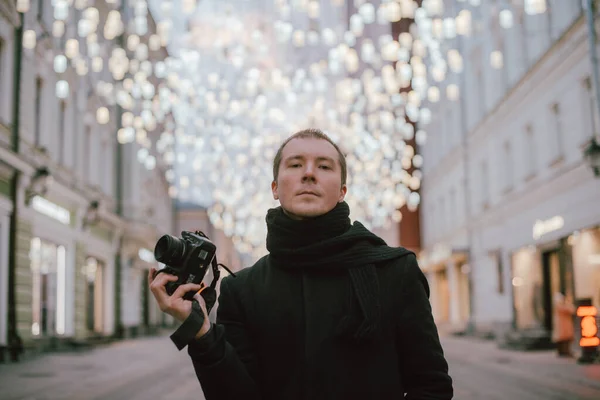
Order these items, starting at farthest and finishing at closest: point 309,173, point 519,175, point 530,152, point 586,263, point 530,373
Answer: point 519,175
point 530,152
point 586,263
point 530,373
point 309,173

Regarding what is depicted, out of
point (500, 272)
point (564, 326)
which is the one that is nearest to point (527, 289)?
point (500, 272)

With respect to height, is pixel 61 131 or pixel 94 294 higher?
pixel 61 131

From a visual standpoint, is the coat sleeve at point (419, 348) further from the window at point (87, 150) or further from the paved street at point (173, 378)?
the window at point (87, 150)

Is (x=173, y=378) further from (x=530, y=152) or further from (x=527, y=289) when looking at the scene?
(x=530, y=152)

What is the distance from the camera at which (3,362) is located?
18219 mm

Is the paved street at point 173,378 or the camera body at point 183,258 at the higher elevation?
the camera body at point 183,258

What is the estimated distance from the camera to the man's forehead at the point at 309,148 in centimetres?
267

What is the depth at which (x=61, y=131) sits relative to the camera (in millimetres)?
24844

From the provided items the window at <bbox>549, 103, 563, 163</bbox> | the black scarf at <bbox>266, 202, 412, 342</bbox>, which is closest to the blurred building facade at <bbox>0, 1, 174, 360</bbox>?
the window at <bbox>549, 103, 563, 163</bbox>

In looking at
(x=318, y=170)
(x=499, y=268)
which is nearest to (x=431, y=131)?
(x=499, y=268)

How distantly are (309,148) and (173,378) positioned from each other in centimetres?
1269

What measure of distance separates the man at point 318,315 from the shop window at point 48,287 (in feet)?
64.2

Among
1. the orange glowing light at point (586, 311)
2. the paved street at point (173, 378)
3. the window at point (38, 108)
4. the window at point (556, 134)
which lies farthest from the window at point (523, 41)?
the window at point (38, 108)

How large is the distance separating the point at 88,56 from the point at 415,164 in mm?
22820
